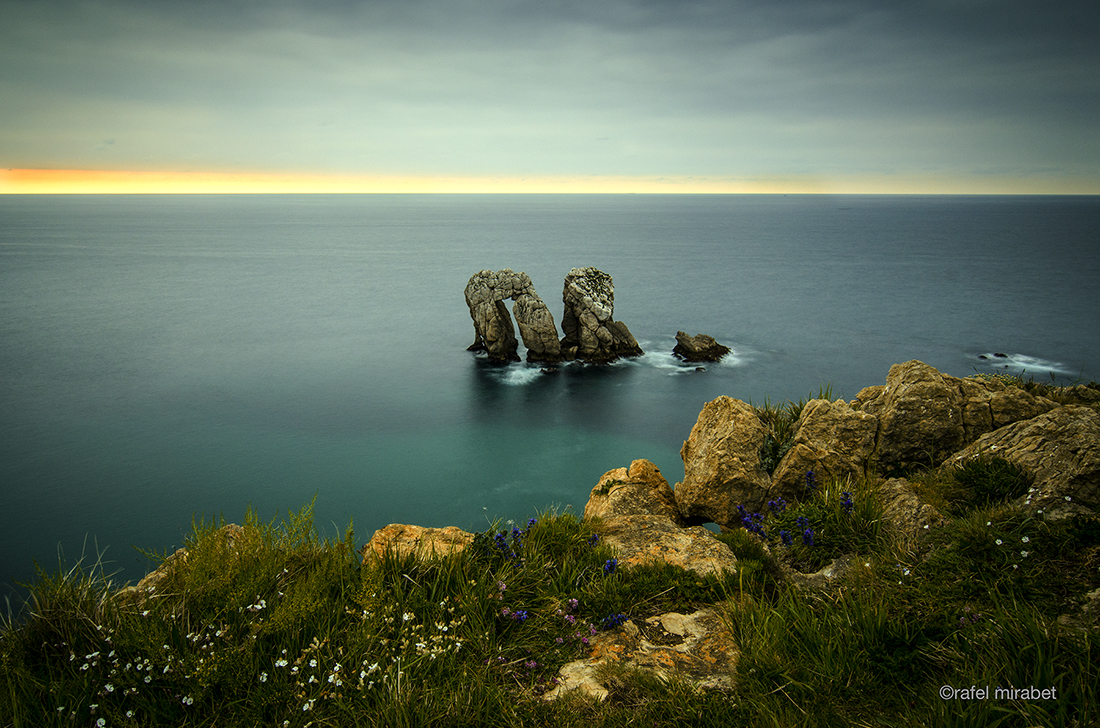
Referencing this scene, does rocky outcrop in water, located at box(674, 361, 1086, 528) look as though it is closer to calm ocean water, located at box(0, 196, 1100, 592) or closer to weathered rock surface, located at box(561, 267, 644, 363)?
calm ocean water, located at box(0, 196, 1100, 592)

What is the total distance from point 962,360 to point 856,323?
657 inches

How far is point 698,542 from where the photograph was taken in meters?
6.82

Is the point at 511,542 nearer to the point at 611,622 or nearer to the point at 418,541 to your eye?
the point at 418,541

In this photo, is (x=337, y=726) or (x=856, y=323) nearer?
(x=337, y=726)

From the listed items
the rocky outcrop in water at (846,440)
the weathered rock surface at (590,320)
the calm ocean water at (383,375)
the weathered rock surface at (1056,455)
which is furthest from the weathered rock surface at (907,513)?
the weathered rock surface at (590,320)

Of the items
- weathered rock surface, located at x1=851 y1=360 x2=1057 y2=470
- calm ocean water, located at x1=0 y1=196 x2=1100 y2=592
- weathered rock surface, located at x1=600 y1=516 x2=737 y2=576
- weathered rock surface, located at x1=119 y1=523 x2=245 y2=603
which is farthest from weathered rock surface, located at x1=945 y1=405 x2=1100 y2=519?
calm ocean water, located at x1=0 y1=196 x2=1100 y2=592

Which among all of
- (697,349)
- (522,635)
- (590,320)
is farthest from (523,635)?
(697,349)

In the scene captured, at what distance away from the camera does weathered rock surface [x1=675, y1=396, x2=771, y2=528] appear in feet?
28.3

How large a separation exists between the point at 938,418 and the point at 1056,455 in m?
2.74

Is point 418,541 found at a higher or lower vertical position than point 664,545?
higher

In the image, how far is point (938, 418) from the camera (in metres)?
8.88

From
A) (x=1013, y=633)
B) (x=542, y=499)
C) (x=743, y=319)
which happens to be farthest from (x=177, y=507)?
(x=743, y=319)

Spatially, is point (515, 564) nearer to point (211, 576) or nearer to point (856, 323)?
point (211, 576)

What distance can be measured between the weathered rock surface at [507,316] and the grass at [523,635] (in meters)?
42.4
